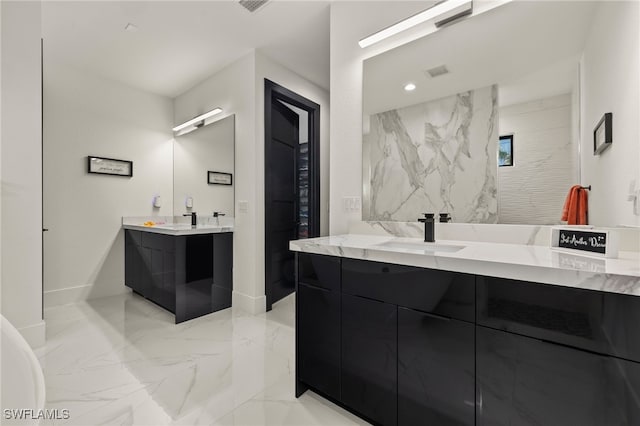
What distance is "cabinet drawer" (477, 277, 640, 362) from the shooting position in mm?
781

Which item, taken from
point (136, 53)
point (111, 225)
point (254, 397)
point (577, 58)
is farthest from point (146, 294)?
point (577, 58)

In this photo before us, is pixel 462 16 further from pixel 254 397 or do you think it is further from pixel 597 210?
pixel 254 397

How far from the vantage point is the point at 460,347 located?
105 centimetres

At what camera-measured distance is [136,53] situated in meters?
2.92

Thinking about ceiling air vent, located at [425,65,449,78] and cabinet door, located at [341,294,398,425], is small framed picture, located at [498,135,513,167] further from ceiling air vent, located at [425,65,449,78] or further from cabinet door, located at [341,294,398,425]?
cabinet door, located at [341,294,398,425]

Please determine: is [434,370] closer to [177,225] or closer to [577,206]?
[577,206]

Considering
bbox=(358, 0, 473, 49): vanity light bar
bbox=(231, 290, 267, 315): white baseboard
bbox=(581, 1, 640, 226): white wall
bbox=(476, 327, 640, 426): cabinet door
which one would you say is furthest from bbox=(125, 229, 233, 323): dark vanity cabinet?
bbox=(581, 1, 640, 226): white wall

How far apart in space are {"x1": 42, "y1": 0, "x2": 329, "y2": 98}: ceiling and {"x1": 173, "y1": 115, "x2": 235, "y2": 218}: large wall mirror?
26.9 inches

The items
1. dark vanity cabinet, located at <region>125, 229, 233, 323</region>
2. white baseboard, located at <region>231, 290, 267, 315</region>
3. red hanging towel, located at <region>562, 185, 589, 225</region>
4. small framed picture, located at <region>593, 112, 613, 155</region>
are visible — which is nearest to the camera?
small framed picture, located at <region>593, 112, 613, 155</region>

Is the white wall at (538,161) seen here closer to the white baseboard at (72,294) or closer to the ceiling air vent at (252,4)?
the ceiling air vent at (252,4)

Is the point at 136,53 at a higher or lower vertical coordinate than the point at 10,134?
higher

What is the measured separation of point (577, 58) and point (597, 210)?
703mm

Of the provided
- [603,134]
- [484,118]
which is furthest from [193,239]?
[603,134]

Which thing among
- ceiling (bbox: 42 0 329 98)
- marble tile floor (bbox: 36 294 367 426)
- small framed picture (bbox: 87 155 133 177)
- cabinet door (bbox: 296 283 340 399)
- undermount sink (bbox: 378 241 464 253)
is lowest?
marble tile floor (bbox: 36 294 367 426)
